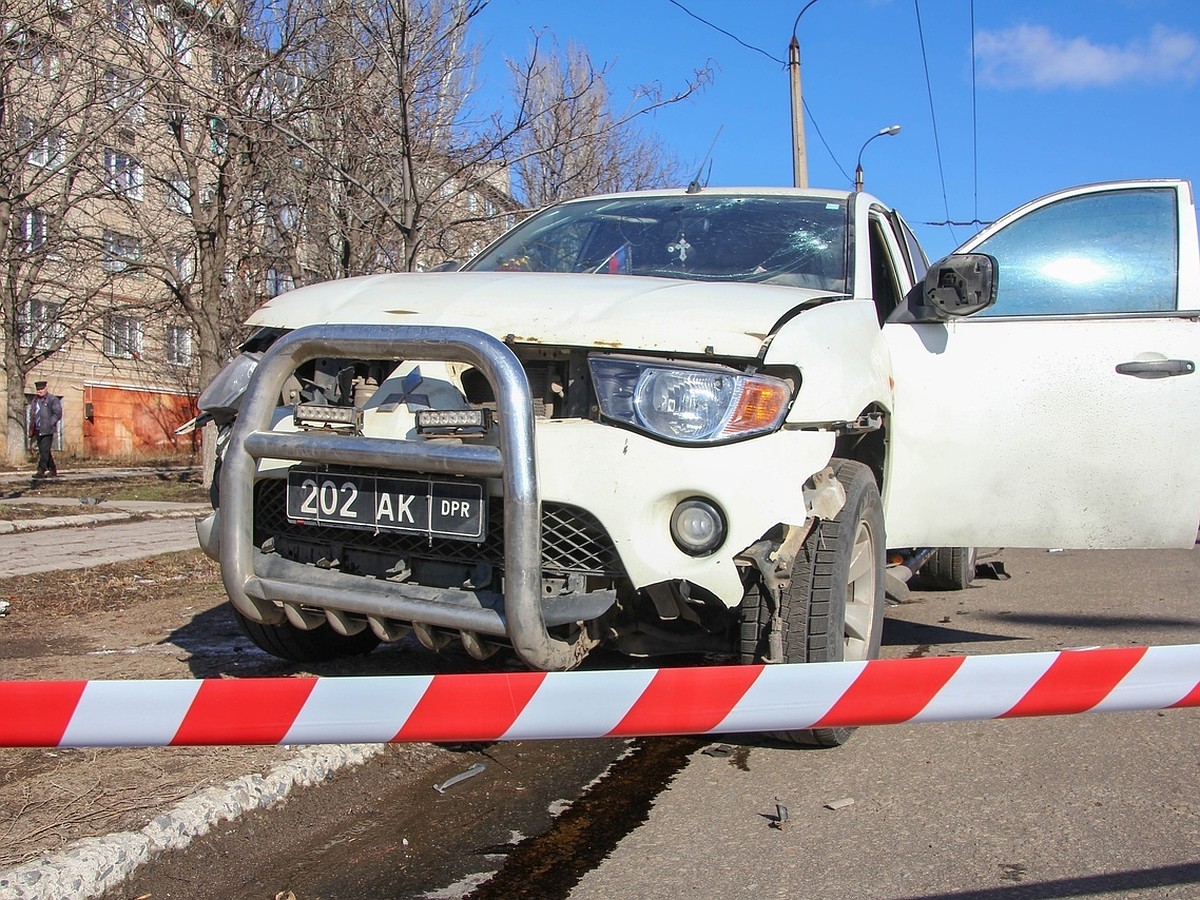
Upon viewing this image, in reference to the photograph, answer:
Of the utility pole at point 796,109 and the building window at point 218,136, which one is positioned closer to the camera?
the building window at point 218,136

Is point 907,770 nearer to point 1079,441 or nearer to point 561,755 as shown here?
point 561,755

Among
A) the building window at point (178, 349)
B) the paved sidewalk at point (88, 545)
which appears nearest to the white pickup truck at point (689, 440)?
the paved sidewalk at point (88, 545)

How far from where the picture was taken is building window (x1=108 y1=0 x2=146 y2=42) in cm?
903

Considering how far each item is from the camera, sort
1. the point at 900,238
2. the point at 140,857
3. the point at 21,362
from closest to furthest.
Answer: the point at 140,857
the point at 900,238
the point at 21,362

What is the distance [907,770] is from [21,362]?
24.6 metres

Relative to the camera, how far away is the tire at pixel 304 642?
4051mm

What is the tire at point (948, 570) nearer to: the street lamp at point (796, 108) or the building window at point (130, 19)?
the building window at point (130, 19)

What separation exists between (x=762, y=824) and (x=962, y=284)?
2.08m

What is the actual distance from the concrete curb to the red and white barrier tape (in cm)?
71

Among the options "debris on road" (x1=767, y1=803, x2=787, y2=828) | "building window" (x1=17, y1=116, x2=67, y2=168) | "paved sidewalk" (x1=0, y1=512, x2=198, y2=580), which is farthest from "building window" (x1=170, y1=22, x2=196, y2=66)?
"debris on road" (x1=767, y1=803, x2=787, y2=828)

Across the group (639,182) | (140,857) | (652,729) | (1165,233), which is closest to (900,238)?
(1165,233)

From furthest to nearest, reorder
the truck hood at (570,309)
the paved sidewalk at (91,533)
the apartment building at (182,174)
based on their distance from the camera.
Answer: the apartment building at (182,174)
the paved sidewalk at (91,533)
the truck hood at (570,309)

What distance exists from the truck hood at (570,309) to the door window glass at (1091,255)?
1249 mm

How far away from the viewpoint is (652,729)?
6.77 feet
